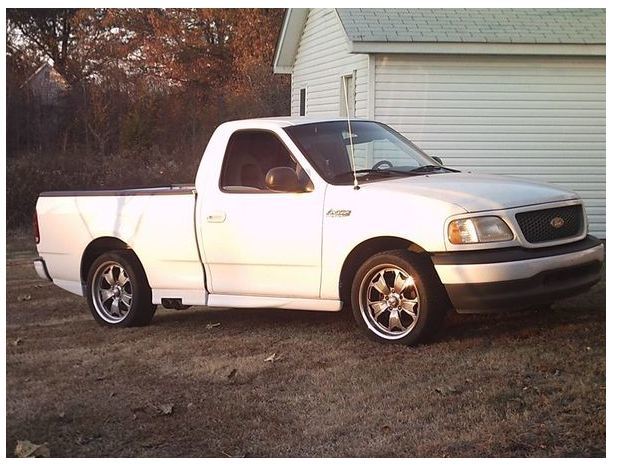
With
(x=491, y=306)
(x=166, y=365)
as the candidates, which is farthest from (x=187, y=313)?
(x=491, y=306)

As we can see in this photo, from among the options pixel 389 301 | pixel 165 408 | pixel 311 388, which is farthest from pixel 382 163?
pixel 165 408

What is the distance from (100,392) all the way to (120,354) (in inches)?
41.0

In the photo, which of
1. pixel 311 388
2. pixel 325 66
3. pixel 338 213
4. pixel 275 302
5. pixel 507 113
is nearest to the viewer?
pixel 311 388

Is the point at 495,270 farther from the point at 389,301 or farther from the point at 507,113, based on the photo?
the point at 507,113

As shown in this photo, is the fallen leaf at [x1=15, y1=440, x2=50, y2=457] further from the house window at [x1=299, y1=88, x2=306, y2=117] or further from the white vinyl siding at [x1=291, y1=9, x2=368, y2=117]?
the house window at [x1=299, y1=88, x2=306, y2=117]

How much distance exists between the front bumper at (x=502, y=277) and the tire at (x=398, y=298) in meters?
0.12

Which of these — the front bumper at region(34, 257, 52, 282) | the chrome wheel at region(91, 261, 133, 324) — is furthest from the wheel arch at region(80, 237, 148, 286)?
the front bumper at region(34, 257, 52, 282)

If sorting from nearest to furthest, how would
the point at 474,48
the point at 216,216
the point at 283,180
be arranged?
1. the point at 283,180
2. the point at 216,216
3. the point at 474,48

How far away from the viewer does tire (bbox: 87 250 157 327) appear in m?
8.13

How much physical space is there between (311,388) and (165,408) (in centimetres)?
96

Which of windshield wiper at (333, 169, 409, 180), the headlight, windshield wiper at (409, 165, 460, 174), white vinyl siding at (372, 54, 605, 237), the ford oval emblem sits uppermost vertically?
white vinyl siding at (372, 54, 605, 237)

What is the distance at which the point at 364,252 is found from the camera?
23.0 feet

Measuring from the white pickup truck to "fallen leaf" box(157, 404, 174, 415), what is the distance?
1.75 m

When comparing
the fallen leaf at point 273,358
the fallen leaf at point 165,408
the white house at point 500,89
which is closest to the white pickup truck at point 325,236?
the fallen leaf at point 273,358
